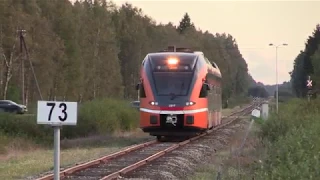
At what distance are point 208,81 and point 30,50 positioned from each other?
36.8m

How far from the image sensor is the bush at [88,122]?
3619 centimetres

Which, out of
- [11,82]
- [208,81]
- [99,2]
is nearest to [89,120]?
[208,81]

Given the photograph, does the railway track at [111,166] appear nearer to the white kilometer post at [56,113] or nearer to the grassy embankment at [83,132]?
the grassy embankment at [83,132]

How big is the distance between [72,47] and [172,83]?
149 feet

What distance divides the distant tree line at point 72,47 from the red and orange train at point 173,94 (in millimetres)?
25306

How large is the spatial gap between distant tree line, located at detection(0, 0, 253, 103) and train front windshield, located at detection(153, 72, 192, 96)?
2569cm

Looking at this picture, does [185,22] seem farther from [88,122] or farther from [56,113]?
[56,113]

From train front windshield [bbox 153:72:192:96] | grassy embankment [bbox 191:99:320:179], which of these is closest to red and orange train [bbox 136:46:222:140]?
train front windshield [bbox 153:72:192:96]

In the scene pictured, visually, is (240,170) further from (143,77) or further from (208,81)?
(208,81)

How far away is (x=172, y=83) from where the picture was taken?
27578mm

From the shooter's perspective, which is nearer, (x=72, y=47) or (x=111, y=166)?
(x=111, y=166)

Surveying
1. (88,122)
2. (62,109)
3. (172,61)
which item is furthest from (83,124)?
(62,109)

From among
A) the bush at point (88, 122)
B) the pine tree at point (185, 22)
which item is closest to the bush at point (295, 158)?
the bush at point (88, 122)

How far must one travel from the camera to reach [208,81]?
29.8m
